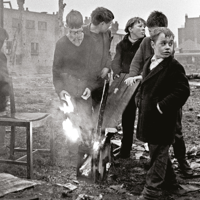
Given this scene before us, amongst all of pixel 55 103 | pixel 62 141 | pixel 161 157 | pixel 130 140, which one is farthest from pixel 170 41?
pixel 55 103

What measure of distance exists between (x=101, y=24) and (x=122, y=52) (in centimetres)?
55

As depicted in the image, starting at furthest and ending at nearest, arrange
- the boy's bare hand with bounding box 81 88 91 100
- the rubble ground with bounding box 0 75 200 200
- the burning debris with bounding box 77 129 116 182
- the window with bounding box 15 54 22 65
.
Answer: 1. the window with bounding box 15 54 22 65
2. the boy's bare hand with bounding box 81 88 91 100
3. the burning debris with bounding box 77 129 116 182
4. the rubble ground with bounding box 0 75 200 200

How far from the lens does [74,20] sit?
194 inches

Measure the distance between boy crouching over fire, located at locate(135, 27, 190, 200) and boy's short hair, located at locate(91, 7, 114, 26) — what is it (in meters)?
1.66

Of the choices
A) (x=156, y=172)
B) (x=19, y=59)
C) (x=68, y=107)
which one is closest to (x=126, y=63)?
(x=68, y=107)

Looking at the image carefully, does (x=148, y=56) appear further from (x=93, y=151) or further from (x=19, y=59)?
(x=19, y=59)

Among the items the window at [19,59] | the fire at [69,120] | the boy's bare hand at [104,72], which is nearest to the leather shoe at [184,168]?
the fire at [69,120]

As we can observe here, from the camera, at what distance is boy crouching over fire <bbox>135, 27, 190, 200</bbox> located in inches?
138

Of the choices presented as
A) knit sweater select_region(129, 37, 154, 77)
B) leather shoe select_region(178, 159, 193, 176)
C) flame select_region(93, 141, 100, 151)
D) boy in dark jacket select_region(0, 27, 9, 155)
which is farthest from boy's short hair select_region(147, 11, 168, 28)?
boy in dark jacket select_region(0, 27, 9, 155)

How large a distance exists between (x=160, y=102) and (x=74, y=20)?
2.14 meters

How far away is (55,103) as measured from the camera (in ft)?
39.4

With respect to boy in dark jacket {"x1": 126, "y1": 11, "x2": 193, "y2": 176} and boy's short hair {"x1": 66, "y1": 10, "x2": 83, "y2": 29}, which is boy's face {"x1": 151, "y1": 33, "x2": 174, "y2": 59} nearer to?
boy in dark jacket {"x1": 126, "y1": 11, "x2": 193, "y2": 176}

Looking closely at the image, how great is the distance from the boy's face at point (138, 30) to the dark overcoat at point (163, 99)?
160cm

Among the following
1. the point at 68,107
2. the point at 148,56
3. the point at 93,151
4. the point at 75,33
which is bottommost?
the point at 93,151
